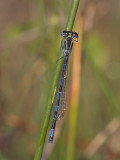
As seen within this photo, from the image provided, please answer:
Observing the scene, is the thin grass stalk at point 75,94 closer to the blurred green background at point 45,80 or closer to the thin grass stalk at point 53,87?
the blurred green background at point 45,80

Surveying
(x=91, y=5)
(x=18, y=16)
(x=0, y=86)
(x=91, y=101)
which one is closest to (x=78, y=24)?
(x=91, y=5)

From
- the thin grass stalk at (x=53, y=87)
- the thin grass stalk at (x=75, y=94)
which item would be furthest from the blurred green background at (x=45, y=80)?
the thin grass stalk at (x=53, y=87)

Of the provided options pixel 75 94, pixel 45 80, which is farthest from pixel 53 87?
pixel 45 80

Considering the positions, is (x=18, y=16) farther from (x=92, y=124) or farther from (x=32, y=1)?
(x=92, y=124)

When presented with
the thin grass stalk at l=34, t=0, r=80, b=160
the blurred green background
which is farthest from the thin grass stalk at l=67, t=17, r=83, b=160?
the thin grass stalk at l=34, t=0, r=80, b=160

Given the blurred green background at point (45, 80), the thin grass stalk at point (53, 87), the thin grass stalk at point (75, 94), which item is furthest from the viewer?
the blurred green background at point (45, 80)

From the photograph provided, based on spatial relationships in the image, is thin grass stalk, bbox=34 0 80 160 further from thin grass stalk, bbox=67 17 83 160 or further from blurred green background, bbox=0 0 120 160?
blurred green background, bbox=0 0 120 160

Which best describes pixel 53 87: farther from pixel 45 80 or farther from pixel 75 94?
pixel 45 80
